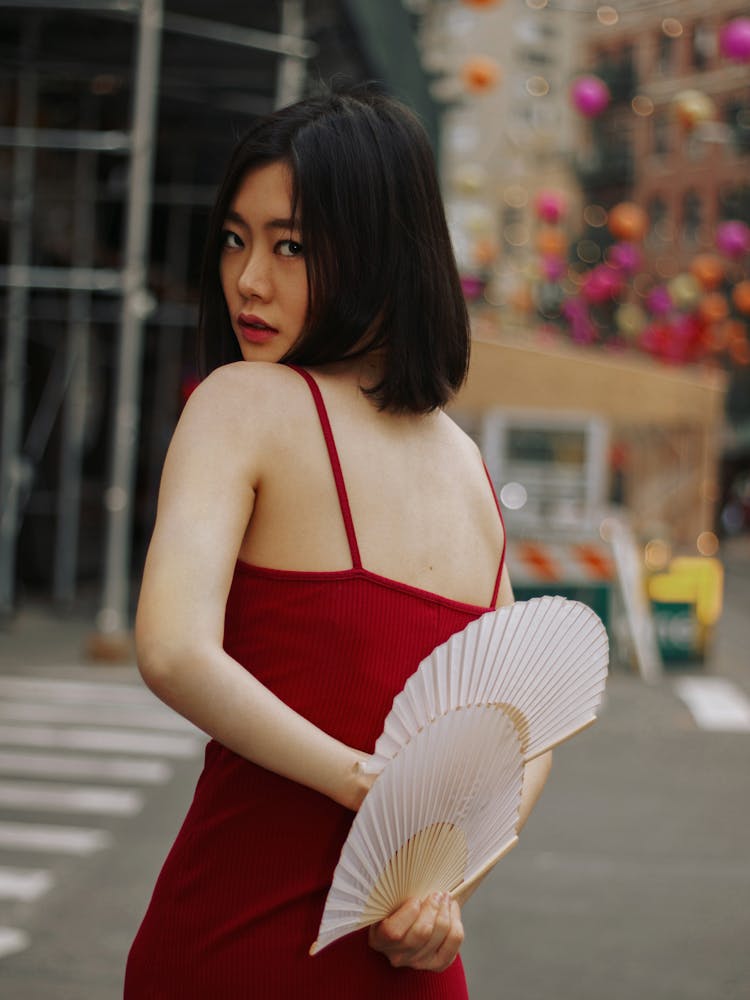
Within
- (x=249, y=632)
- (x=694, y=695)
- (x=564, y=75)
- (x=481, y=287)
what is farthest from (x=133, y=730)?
(x=564, y=75)

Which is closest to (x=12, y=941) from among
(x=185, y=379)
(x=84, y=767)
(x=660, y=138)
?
(x=84, y=767)

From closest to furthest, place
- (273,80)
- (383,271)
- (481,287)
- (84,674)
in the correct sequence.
→ 1. (383,271)
2. (84,674)
3. (273,80)
4. (481,287)

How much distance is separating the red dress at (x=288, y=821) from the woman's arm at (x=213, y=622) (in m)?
0.08

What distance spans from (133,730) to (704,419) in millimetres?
18063

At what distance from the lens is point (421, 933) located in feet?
5.02

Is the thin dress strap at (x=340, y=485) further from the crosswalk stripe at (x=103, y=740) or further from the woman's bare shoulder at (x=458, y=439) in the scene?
the crosswalk stripe at (x=103, y=740)

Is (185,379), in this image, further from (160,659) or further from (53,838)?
(160,659)

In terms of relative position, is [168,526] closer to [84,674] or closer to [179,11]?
[84,674]

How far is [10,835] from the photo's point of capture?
626 cm

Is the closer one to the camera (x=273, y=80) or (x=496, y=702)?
(x=496, y=702)

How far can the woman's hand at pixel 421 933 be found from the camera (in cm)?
153

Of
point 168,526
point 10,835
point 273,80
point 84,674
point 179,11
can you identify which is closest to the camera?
point 168,526

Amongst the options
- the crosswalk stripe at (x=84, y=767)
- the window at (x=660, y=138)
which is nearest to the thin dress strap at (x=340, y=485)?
the crosswalk stripe at (x=84, y=767)

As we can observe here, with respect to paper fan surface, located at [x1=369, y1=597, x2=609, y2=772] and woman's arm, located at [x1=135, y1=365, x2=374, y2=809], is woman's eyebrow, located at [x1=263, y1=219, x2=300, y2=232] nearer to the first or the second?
woman's arm, located at [x1=135, y1=365, x2=374, y2=809]
